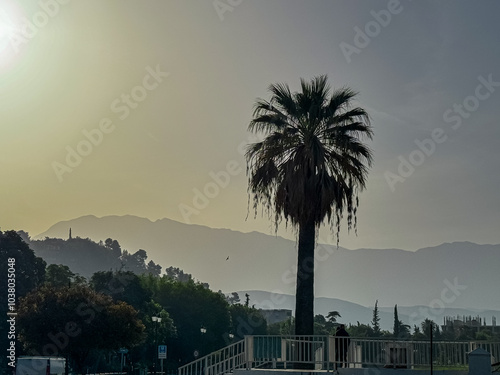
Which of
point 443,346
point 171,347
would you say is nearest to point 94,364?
point 171,347

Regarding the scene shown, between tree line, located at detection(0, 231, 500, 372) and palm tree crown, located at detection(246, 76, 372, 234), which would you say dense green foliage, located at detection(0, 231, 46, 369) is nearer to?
tree line, located at detection(0, 231, 500, 372)

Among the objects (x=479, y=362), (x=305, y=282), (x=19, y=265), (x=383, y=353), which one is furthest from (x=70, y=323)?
(x=479, y=362)

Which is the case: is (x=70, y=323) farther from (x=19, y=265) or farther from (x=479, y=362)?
(x=479, y=362)

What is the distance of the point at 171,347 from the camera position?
104 m

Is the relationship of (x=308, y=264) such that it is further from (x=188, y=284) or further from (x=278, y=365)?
(x=188, y=284)

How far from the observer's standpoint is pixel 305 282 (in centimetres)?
2945

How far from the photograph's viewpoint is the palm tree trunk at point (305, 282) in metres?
29.4

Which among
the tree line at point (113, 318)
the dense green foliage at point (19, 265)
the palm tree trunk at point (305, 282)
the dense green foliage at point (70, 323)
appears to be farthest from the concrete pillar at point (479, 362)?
the dense green foliage at point (19, 265)

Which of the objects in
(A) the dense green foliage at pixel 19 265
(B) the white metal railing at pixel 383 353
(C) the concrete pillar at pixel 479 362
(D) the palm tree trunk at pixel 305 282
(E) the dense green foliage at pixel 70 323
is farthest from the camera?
(A) the dense green foliage at pixel 19 265

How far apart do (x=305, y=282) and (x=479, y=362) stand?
27.9ft

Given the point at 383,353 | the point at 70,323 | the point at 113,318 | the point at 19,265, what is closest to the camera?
the point at 383,353

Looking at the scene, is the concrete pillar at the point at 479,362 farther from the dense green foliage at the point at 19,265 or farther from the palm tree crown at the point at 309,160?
the dense green foliage at the point at 19,265

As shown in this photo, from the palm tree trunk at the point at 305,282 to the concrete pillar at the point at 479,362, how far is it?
7.83 metres

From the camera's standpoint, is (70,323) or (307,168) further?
(70,323)
